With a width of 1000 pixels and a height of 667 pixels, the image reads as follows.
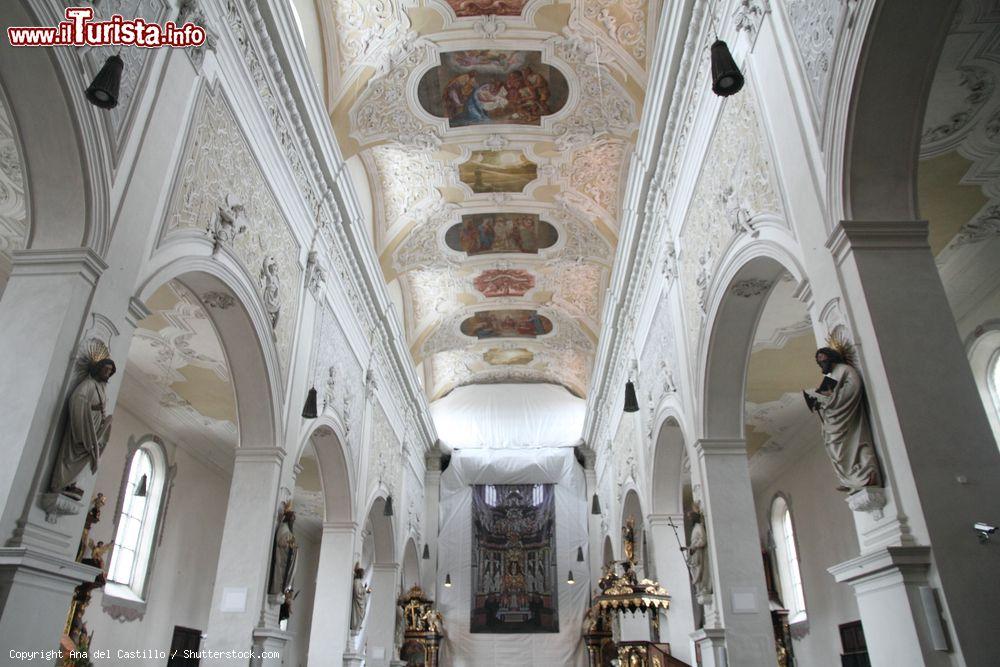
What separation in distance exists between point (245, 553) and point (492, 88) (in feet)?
24.1

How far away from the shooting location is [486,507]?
67.2 ft

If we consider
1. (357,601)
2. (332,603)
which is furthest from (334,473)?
(357,601)

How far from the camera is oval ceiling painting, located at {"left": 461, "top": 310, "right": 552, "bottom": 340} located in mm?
18297

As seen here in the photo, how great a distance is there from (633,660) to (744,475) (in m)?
4.14

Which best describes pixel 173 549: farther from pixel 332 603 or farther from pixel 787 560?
pixel 787 560

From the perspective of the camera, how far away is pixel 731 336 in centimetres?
754

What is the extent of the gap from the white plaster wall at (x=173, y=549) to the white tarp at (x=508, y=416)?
6.57 metres

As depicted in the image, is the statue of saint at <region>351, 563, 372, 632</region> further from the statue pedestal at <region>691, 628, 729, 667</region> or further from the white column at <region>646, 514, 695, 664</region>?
the statue pedestal at <region>691, 628, 729, 667</region>

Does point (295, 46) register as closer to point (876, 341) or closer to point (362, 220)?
point (362, 220)

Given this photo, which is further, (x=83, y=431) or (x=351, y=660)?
(x=351, y=660)

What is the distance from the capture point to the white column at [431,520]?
19375 mm

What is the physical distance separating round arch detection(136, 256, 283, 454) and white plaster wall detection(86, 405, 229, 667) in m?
6.03

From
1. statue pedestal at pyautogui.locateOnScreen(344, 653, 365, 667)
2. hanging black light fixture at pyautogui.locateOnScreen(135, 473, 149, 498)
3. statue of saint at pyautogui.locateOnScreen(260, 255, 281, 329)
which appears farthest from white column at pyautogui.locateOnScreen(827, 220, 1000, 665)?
hanging black light fixture at pyautogui.locateOnScreen(135, 473, 149, 498)

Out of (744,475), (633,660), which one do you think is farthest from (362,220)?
(633,660)
